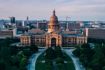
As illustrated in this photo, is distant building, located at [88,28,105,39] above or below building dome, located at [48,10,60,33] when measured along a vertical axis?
below

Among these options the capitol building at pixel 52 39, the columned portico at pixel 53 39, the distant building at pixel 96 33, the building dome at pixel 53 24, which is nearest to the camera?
the columned portico at pixel 53 39

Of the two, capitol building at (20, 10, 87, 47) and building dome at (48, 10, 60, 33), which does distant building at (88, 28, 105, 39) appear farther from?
capitol building at (20, 10, 87, 47)

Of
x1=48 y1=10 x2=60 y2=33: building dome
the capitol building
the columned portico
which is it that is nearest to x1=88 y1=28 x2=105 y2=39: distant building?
x1=48 y1=10 x2=60 y2=33: building dome

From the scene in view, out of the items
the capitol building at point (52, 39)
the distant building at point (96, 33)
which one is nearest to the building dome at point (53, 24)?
the capitol building at point (52, 39)

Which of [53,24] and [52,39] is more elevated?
[53,24]

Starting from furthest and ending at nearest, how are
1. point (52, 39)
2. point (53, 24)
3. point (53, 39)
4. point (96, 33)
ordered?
point (96, 33)
point (53, 24)
point (53, 39)
point (52, 39)

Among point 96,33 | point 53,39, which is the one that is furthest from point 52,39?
point 96,33

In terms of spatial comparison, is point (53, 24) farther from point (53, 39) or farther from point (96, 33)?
point (96, 33)

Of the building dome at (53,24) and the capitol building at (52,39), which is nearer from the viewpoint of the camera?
the capitol building at (52,39)

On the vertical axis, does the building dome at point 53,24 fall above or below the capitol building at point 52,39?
above

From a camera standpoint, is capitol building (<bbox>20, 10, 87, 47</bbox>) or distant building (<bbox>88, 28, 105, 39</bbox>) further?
distant building (<bbox>88, 28, 105, 39</bbox>)

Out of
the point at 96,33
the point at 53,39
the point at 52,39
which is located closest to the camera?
the point at 52,39

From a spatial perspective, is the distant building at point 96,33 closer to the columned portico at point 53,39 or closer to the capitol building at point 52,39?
the capitol building at point 52,39

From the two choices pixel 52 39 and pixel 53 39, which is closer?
pixel 52 39
